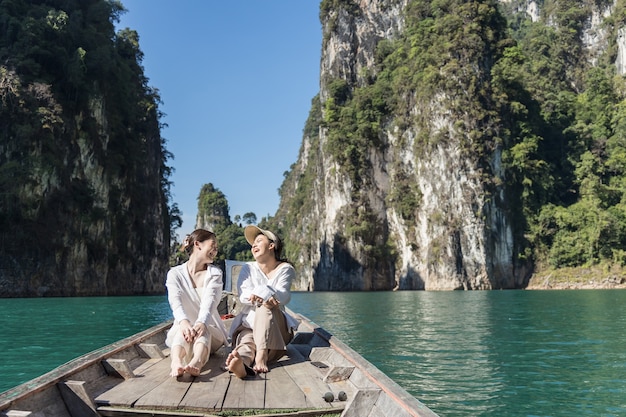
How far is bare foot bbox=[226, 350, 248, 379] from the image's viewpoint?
12.4 feet

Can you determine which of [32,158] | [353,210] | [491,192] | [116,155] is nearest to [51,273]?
[32,158]

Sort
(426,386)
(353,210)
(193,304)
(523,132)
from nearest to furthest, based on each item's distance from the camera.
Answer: (193,304), (426,386), (523,132), (353,210)

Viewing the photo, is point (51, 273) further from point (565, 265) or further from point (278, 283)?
point (565, 265)

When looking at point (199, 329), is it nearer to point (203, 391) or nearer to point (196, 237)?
point (203, 391)

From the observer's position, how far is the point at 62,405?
10.4 ft

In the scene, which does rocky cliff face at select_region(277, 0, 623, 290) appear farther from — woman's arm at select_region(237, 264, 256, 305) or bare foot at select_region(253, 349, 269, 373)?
bare foot at select_region(253, 349, 269, 373)

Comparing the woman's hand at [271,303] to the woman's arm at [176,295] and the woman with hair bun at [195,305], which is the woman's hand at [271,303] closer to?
the woman with hair bun at [195,305]

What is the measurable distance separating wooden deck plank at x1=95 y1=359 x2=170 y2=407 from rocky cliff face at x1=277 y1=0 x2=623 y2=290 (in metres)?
42.8

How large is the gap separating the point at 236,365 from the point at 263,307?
71 centimetres

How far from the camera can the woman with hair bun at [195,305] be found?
3986mm

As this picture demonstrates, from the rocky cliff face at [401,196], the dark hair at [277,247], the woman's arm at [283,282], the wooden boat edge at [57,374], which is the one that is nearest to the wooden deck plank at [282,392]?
the woman's arm at [283,282]

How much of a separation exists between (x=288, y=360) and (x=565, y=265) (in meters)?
45.9

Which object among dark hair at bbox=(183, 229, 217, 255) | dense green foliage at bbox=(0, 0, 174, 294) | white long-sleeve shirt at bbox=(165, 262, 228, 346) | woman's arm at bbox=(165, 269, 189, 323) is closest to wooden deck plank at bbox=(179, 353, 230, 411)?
white long-sleeve shirt at bbox=(165, 262, 228, 346)

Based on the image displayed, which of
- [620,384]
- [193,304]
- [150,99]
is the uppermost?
[150,99]
